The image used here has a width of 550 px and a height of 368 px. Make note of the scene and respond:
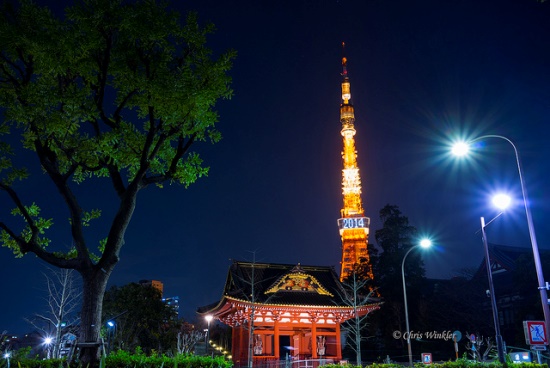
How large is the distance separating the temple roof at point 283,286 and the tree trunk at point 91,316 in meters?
20.2

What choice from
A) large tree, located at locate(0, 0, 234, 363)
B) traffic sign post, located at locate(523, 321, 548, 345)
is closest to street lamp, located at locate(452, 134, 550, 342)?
traffic sign post, located at locate(523, 321, 548, 345)

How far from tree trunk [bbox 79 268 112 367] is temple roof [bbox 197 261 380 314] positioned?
20.2 metres

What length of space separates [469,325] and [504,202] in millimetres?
27989

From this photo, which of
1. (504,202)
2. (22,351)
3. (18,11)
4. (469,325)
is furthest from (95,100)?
(469,325)

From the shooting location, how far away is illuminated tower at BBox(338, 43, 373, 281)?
71562mm

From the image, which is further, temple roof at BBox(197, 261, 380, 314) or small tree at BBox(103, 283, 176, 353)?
small tree at BBox(103, 283, 176, 353)

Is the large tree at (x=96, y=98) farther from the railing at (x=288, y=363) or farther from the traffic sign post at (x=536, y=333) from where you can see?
the railing at (x=288, y=363)

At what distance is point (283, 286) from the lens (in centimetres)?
3328

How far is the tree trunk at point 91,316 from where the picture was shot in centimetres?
941

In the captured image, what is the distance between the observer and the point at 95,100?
442 inches

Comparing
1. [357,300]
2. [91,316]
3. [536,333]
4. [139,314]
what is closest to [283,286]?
[357,300]

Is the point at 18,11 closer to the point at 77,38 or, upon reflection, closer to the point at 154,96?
the point at 77,38

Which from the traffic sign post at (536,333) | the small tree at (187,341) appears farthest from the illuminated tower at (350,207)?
the traffic sign post at (536,333)

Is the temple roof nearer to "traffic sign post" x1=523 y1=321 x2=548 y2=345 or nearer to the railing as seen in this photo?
the railing
